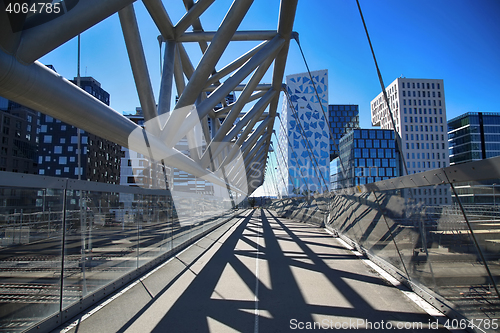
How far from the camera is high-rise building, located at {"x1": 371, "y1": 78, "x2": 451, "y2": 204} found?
275 ft

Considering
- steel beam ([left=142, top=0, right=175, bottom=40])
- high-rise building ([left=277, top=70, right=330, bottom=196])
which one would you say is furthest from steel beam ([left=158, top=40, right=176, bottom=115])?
high-rise building ([left=277, top=70, right=330, bottom=196])

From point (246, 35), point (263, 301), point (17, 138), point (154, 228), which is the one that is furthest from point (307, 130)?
point (263, 301)

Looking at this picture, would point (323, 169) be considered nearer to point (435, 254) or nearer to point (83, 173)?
point (83, 173)

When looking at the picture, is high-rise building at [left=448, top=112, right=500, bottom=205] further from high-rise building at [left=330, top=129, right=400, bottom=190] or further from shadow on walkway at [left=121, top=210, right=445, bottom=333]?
shadow on walkway at [left=121, top=210, right=445, bottom=333]

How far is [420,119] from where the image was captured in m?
85.9

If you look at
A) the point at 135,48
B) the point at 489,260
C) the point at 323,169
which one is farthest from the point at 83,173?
the point at 489,260

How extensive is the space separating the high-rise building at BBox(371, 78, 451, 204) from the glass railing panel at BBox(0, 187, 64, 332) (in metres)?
86.6

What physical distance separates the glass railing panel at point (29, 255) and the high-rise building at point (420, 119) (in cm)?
8660

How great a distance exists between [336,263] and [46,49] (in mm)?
7810

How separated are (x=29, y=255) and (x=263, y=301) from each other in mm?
3594

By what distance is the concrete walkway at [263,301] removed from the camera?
A: 4.59 metres

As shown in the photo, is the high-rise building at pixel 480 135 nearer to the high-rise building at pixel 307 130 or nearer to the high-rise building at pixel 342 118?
the high-rise building at pixel 307 130

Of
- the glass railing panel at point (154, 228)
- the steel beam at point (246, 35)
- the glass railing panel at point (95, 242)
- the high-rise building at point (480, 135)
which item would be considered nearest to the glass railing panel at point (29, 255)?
the glass railing panel at point (95, 242)

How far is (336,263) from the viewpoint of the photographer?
8.77 m
